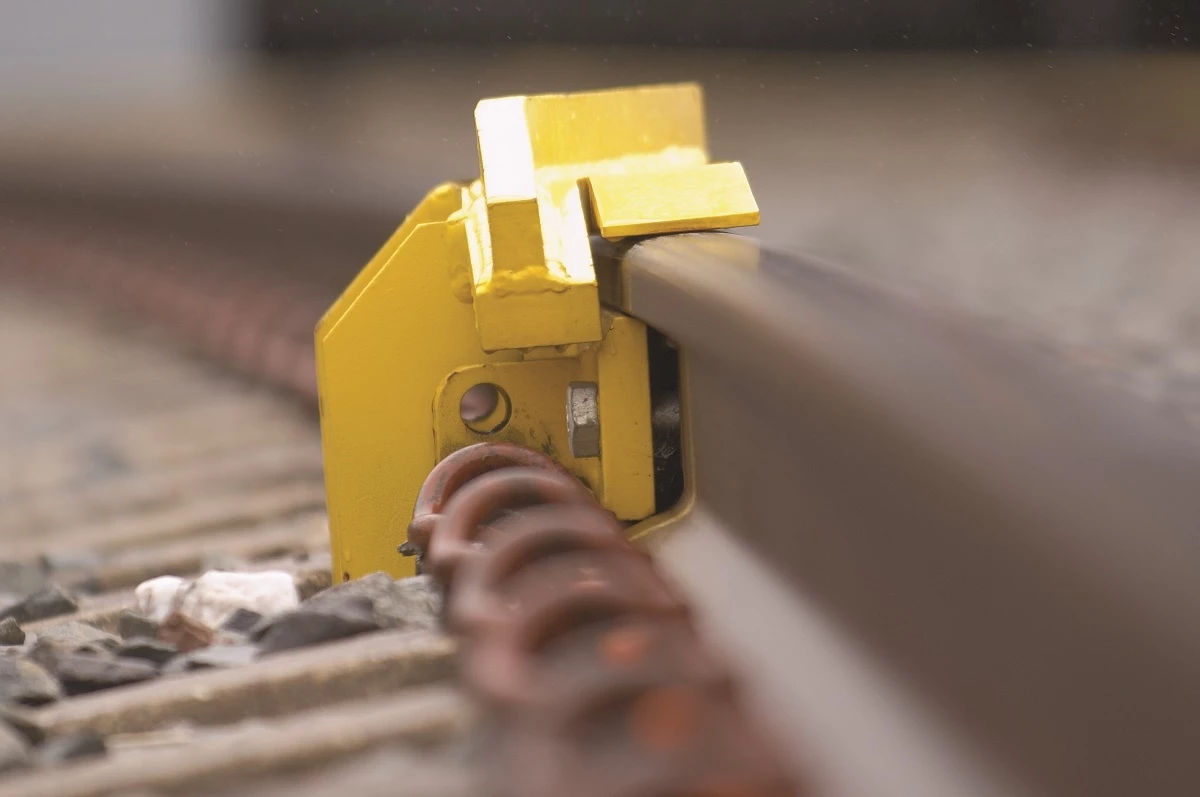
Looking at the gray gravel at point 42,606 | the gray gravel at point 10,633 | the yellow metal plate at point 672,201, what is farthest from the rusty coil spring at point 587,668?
the gray gravel at point 42,606

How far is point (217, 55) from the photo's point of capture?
11180 mm

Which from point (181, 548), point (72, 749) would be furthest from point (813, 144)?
point (72, 749)

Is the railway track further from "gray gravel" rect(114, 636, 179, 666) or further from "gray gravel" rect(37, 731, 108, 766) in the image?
"gray gravel" rect(114, 636, 179, 666)

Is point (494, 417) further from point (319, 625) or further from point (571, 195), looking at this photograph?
point (319, 625)

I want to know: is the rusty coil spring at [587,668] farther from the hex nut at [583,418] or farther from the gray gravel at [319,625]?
the hex nut at [583,418]

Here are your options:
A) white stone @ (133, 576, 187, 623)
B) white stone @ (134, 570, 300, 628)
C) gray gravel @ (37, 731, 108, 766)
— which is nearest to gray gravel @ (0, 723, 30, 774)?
gray gravel @ (37, 731, 108, 766)

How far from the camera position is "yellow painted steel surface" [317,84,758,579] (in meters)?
1.27

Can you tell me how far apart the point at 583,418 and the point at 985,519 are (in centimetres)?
69

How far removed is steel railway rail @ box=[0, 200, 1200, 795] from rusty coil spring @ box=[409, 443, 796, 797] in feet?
0.31

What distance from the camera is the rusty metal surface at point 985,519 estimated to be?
56 centimetres

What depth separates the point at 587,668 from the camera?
0.71 m

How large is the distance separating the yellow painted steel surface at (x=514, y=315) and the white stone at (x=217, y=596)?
0.08 m

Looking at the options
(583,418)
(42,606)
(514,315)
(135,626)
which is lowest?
(42,606)

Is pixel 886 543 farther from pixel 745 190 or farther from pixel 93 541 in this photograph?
pixel 93 541
